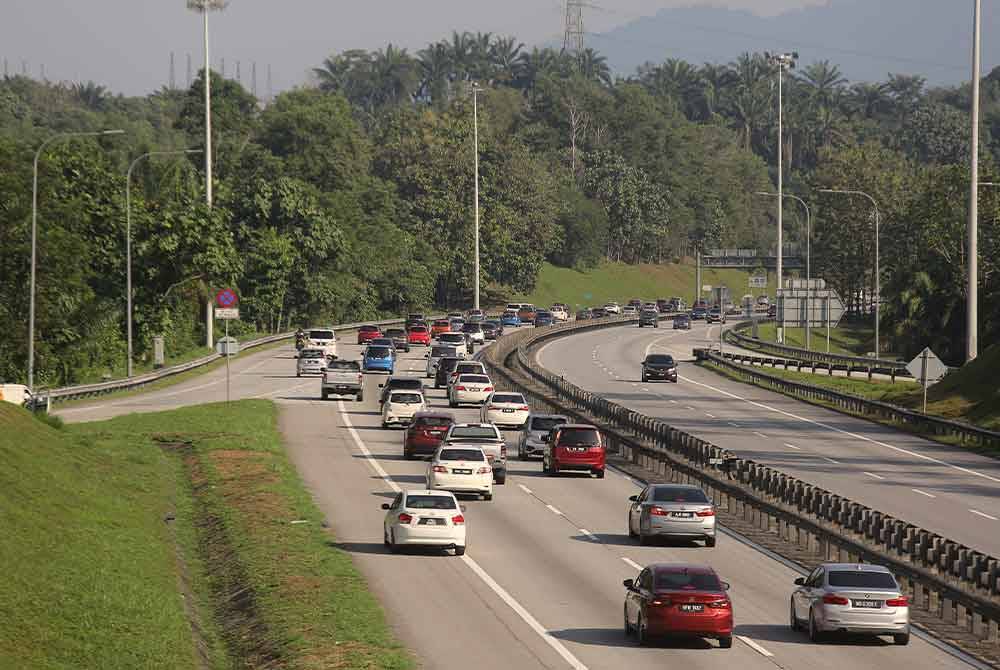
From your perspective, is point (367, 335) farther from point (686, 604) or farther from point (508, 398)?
point (686, 604)

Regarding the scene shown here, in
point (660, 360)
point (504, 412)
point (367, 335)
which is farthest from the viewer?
point (367, 335)

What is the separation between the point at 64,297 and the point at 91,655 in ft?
209

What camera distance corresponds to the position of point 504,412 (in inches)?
2670

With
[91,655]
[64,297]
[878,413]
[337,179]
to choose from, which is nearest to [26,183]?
[64,297]

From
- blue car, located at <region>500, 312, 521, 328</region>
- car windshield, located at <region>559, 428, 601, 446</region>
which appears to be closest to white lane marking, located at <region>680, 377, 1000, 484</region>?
car windshield, located at <region>559, 428, 601, 446</region>

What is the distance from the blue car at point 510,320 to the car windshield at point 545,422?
280ft

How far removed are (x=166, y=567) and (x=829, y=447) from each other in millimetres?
34445

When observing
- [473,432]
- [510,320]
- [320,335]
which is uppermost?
[320,335]

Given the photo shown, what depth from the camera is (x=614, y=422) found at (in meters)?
64.1

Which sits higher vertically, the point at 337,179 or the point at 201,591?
the point at 337,179

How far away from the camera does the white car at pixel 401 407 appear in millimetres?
66750

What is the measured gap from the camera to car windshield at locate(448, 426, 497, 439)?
51281mm

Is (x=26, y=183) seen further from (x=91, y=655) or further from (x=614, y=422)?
(x=91, y=655)

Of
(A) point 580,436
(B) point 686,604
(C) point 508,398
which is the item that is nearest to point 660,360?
(C) point 508,398
